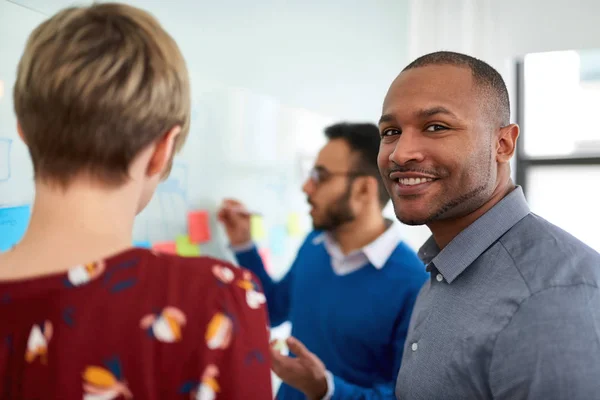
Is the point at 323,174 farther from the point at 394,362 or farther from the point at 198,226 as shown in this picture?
the point at 394,362

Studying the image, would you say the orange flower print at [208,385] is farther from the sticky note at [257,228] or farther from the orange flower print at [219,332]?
the sticky note at [257,228]

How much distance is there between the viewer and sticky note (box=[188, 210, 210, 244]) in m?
1.71

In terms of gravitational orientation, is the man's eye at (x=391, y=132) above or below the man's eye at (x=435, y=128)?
below

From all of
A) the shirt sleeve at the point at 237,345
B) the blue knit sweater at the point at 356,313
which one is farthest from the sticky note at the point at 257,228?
the shirt sleeve at the point at 237,345

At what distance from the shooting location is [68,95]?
1.97 feet

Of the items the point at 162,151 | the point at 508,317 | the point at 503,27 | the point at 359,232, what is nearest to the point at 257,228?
the point at 359,232

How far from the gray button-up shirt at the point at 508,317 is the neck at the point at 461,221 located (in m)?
0.05

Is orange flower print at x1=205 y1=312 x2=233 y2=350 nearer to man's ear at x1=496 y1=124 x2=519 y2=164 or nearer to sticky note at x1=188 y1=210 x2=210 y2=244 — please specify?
man's ear at x1=496 y1=124 x2=519 y2=164

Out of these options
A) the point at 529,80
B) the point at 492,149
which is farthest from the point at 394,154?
the point at 529,80

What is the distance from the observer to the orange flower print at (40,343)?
0.57m

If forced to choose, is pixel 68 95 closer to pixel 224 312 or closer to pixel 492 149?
pixel 224 312

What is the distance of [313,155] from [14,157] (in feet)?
4.85

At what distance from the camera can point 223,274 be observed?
65cm

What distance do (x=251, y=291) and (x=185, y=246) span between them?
1061mm
